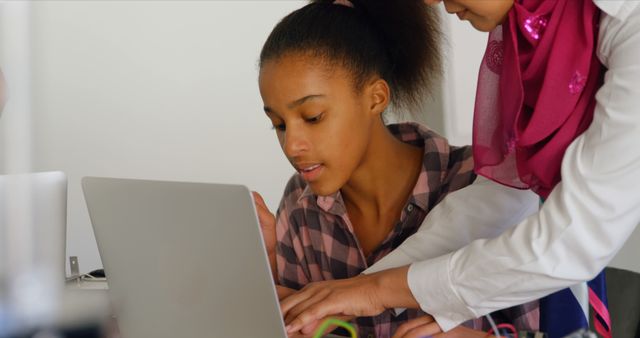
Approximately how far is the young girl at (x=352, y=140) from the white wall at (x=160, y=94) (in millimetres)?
1025

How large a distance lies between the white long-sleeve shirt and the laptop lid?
0.23 meters

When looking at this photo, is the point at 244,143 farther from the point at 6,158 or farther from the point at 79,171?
the point at 6,158

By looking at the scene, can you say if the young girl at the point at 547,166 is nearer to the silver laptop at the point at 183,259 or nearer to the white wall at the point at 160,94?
the silver laptop at the point at 183,259

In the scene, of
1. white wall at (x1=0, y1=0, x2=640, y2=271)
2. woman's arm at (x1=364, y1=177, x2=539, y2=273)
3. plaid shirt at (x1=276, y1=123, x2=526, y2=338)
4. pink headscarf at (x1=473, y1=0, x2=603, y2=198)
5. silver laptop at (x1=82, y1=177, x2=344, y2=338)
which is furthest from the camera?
white wall at (x1=0, y1=0, x2=640, y2=271)

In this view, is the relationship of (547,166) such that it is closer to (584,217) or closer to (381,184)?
(584,217)

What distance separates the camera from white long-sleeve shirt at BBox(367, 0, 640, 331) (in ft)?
2.83

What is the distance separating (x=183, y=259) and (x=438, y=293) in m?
0.29

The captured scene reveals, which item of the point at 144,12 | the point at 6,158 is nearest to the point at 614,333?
the point at 6,158

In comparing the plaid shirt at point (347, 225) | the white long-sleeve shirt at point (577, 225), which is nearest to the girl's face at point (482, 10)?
the white long-sleeve shirt at point (577, 225)

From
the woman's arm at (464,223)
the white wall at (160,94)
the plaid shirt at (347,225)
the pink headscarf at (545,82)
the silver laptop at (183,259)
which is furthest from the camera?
the white wall at (160,94)

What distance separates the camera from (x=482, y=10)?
3.31ft

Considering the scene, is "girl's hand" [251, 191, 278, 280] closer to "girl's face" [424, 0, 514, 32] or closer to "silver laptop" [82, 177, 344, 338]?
"silver laptop" [82, 177, 344, 338]

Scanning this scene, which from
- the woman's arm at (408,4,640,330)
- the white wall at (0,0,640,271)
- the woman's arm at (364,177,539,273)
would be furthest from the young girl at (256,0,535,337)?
the white wall at (0,0,640,271)

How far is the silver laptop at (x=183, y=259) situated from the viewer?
0.84 m
